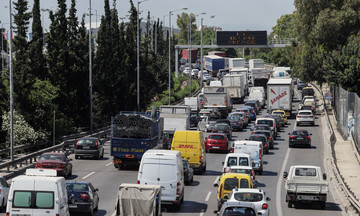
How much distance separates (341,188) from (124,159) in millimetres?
11914

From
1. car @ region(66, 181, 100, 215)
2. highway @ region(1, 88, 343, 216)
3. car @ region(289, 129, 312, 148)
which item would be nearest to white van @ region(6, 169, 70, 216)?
car @ region(66, 181, 100, 215)

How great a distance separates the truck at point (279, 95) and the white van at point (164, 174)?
49581 mm

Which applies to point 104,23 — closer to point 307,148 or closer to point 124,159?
point 307,148

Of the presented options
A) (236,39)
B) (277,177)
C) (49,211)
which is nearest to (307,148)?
(277,177)

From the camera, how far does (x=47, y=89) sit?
59.1m

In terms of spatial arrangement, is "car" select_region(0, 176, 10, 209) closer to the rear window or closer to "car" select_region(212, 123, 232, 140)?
the rear window

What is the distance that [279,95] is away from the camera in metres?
78.2

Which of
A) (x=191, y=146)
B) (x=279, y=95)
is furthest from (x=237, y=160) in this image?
(x=279, y=95)

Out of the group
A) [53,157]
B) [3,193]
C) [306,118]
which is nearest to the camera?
[3,193]

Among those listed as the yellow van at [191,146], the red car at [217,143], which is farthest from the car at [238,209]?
the red car at [217,143]

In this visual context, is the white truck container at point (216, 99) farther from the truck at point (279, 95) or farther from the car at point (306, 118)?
the car at point (306, 118)

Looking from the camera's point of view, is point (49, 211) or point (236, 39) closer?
point (49, 211)

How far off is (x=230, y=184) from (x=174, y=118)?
26953 mm

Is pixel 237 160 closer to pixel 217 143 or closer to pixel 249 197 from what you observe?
pixel 249 197
